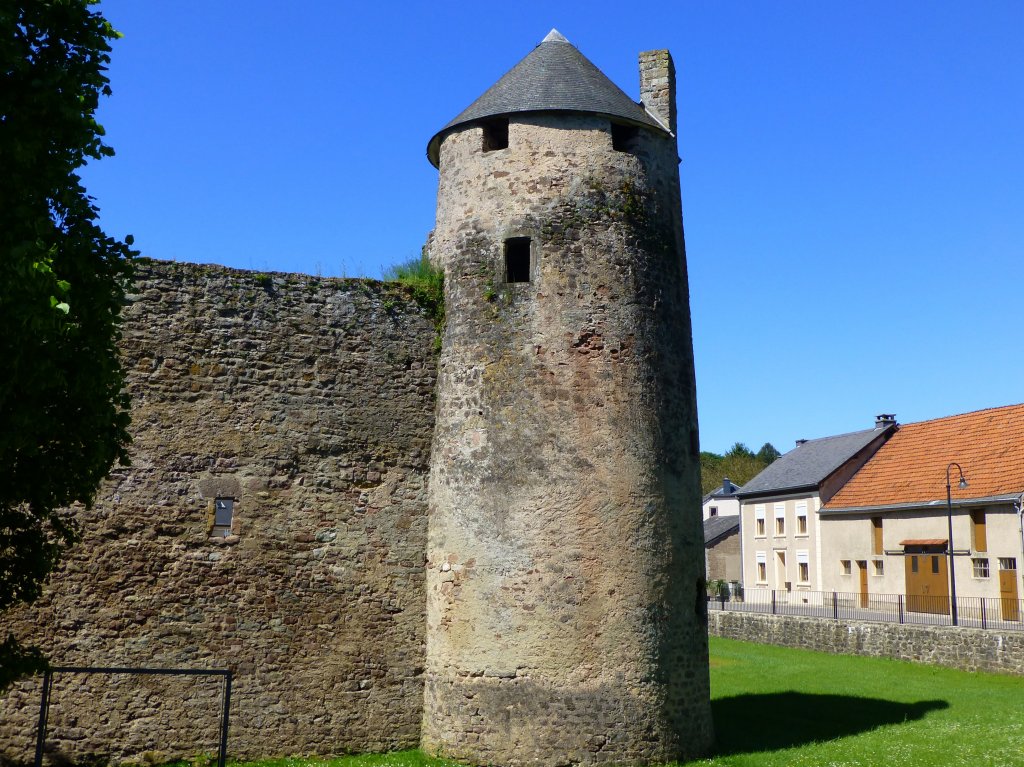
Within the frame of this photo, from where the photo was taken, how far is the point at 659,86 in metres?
14.8

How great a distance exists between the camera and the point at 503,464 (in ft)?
40.7

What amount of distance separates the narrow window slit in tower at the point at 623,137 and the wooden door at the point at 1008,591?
20819mm

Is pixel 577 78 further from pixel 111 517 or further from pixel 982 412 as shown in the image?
pixel 982 412

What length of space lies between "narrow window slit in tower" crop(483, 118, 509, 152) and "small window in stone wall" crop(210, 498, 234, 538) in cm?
620

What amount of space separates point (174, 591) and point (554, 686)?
502 cm

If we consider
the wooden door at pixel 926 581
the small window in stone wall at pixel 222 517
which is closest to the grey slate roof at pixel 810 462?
the wooden door at pixel 926 581

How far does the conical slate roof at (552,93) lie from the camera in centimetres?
1331

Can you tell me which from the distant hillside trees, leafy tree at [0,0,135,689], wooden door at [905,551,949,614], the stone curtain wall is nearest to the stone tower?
the stone curtain wall

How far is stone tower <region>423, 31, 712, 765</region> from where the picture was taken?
11789 millimetres

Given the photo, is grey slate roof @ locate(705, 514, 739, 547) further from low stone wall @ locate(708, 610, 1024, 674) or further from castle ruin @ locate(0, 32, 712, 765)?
castle ruin @ locate(0, 32, 712, 765)

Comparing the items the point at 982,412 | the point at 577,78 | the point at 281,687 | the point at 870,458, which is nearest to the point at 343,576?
the point at 281,687

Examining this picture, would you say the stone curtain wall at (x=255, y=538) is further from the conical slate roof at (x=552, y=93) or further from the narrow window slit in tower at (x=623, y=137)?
the narrow window slit in tower at (x=623, y=137)

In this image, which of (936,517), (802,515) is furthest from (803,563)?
(936,517)

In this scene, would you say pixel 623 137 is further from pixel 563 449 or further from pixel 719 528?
pixel 719 528
